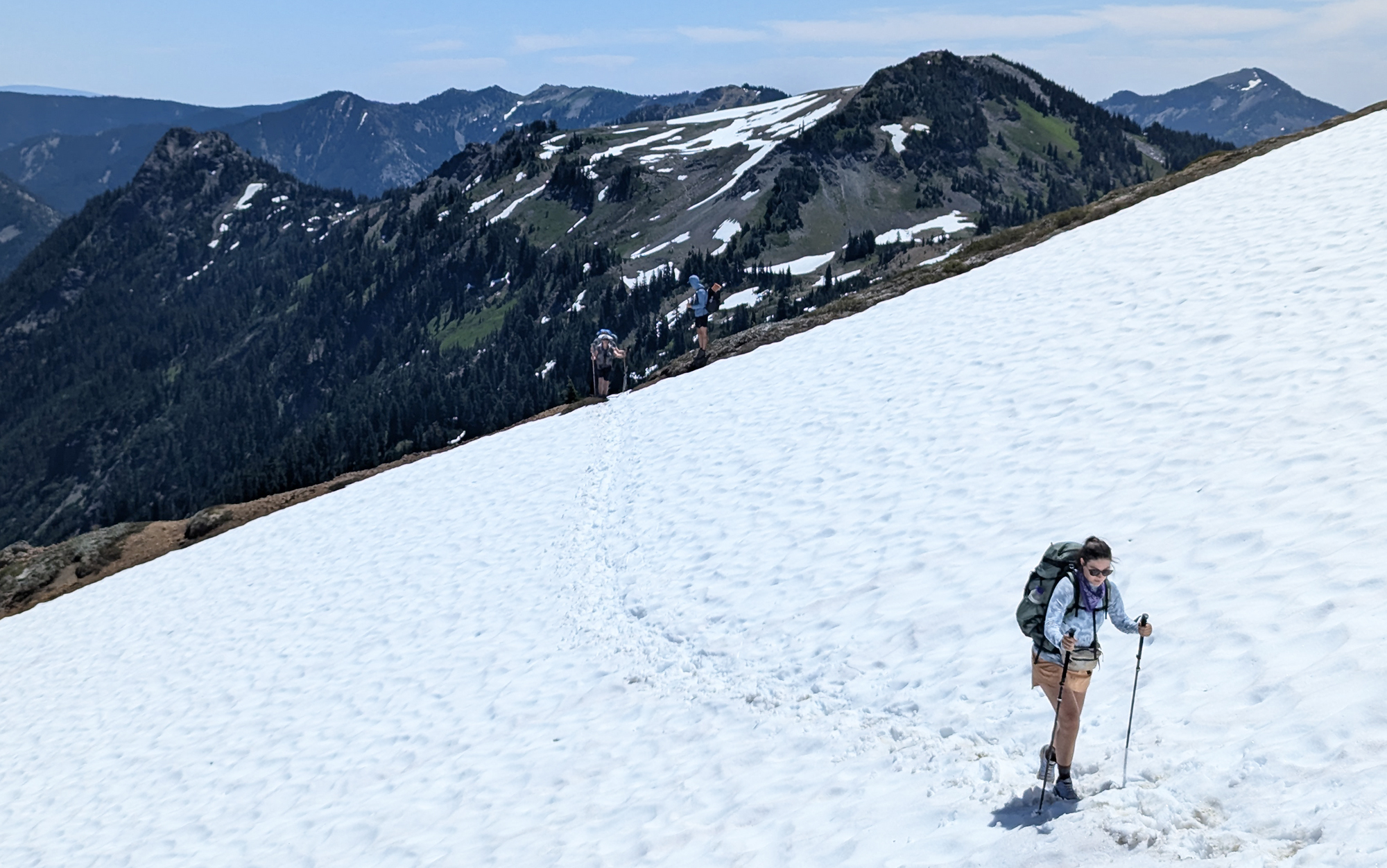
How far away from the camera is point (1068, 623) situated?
8.28 metres

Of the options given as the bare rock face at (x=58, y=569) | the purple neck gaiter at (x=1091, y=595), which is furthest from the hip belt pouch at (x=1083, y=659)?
the bare rock face at (x=58, y=569)

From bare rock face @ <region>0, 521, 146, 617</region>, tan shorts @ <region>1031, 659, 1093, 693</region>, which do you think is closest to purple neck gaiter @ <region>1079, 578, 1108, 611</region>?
tan shorts @ <region>1031, 659, 1093, 693</region>

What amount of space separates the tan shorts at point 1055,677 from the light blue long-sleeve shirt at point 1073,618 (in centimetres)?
15

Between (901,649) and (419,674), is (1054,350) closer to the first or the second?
(901,649)

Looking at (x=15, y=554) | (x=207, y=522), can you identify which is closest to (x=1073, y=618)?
(x=207, y=522)

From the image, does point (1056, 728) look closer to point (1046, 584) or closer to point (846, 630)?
point (1046, 584)

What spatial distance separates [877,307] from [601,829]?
84.9 feet

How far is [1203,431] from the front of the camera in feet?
47.9

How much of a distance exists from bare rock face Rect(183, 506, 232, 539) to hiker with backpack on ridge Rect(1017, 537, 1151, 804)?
34.8m

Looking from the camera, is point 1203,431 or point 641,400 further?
point 641,400

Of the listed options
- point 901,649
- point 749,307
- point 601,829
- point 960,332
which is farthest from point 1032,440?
point 749,307

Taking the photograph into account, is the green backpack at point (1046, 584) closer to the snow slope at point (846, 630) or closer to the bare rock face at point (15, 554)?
the snow slope at point (846, 630)

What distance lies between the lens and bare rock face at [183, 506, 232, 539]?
34.8 m

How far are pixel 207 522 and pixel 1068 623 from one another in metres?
35.9
